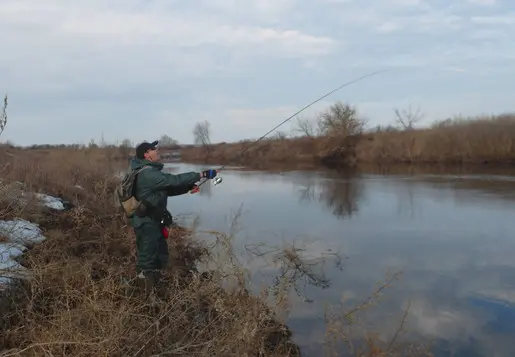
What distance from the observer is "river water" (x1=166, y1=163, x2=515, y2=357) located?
561cm

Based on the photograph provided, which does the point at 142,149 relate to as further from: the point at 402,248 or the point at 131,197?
the point at 402,248

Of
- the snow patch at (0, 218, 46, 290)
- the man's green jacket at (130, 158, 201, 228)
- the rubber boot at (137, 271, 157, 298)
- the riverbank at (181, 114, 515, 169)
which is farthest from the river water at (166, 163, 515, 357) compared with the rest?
the riverbank at (181, 114, 515, 169)

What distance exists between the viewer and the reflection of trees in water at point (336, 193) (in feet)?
45.2

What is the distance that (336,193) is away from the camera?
1728 cm

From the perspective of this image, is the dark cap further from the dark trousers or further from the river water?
the river water

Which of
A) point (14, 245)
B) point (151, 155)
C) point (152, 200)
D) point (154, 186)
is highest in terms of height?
point (151, 155)

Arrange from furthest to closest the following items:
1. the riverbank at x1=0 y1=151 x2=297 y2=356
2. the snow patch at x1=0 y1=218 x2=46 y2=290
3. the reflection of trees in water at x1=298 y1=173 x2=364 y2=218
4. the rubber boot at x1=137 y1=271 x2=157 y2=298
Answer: the reflection of trees in water at x1=298 y1=173 x2=364 y2=218
the rubber boot at x1=137 y1=271 x2=157 y2=298
the snow patch at x1=0 y1=218 x2=46 y2=290
the riverbank at x1=0 y1=151 x2=297 y2=356

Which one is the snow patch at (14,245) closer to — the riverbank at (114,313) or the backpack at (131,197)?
the riverbank at (114,313)

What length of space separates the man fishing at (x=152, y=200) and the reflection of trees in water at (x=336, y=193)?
846cm

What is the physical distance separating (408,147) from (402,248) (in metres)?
24.2

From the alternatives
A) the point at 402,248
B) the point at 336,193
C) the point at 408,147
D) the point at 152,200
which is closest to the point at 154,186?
the point at 152,200

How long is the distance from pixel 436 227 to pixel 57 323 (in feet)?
29.2

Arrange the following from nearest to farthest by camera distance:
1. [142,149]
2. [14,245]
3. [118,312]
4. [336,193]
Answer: [118,312] → [142,149] → [14,245] → [336,193]

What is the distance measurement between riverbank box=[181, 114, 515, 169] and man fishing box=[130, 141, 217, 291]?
68.4 feet
